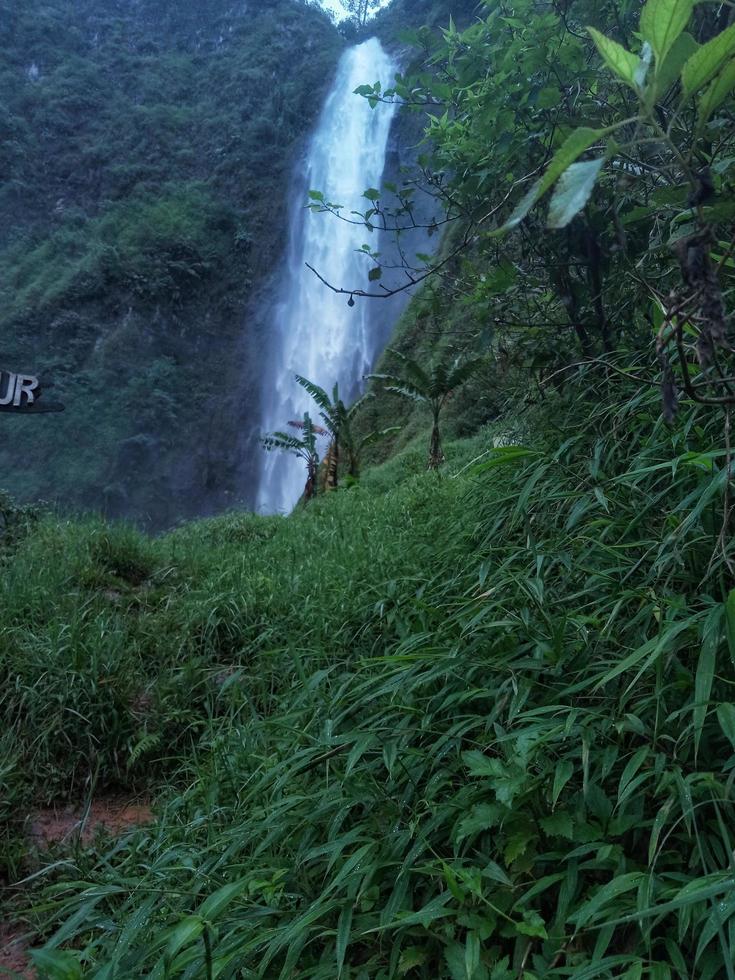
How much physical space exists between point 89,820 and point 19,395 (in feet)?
18.5

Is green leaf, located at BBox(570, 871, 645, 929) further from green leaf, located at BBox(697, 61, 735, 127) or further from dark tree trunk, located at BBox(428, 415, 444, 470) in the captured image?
dark tree trunk, located at BBox(428, 415, 444, 470)

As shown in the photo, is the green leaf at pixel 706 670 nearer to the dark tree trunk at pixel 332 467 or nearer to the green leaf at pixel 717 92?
the green leaf at pixel 717 92

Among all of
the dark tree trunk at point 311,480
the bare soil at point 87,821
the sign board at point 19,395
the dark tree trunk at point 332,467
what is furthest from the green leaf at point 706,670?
the dark tree trunk at point 311,480

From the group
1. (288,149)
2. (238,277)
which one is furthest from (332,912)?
(288,149)

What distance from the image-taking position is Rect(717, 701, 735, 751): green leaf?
47.7 inches

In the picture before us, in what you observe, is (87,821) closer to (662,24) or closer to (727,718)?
(727,718)

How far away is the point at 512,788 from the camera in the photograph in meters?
1.32

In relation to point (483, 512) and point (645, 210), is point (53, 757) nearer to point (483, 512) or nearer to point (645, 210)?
point (483, 512)

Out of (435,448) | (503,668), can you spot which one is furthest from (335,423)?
(503,668)

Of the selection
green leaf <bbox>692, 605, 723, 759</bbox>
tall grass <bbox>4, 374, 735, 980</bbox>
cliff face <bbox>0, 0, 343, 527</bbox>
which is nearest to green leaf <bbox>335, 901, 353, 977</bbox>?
tall grass <bbox>4, 374, 735, 980</bbox>

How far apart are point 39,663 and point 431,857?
2.43 metres

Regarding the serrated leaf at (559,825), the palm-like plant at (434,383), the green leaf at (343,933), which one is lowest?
the green leaf at (343,933)

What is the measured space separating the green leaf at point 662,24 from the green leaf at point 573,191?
154 mm

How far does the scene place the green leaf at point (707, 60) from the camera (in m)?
0.75
